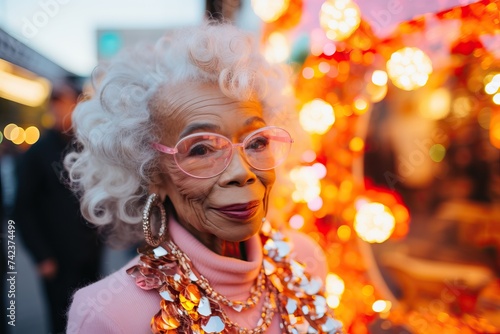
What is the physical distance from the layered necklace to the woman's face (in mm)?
161

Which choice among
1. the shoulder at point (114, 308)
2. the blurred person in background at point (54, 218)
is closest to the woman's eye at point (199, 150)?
the shoulder at point (114, 308)

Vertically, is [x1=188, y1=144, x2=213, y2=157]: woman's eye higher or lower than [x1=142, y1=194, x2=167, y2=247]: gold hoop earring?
higher

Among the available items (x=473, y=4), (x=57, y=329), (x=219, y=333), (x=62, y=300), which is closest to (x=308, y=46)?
(x=473, y=4)

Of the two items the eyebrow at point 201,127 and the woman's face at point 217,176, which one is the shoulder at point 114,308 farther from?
the eyebrow at point 201,127

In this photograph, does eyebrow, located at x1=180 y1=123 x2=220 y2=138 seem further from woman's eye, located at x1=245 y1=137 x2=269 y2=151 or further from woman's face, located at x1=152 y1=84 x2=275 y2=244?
woman's eye, located at x1=245 y1=137 x2=269 y2=151

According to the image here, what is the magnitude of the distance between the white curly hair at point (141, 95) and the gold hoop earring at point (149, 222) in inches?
2.9

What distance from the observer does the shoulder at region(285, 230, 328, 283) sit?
6.02 feet

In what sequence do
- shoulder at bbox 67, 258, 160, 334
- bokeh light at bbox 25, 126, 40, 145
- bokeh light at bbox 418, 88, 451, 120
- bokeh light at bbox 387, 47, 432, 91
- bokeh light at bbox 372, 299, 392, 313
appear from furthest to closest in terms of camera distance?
bokeh light at bbox 418, 88, 451, 120 → bokeh light at bbox 25, 126, 40, 145 → bokeh light at bbox 372, 299, 392, 313 → bokeh light at bbox 387, 47, 432, 91 → shoulder at bbox 67, 258, 160, 334

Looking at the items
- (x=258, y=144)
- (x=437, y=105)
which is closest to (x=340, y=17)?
(x=258, y=144)

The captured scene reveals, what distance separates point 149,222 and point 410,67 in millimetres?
Result: 1434

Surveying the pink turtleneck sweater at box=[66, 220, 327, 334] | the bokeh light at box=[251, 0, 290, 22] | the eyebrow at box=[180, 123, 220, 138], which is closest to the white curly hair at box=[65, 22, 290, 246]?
the eyebrow at box=[180, 123, 220, 138]

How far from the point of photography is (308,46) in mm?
2316

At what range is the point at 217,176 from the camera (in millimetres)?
1321

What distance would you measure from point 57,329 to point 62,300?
0.81ft
